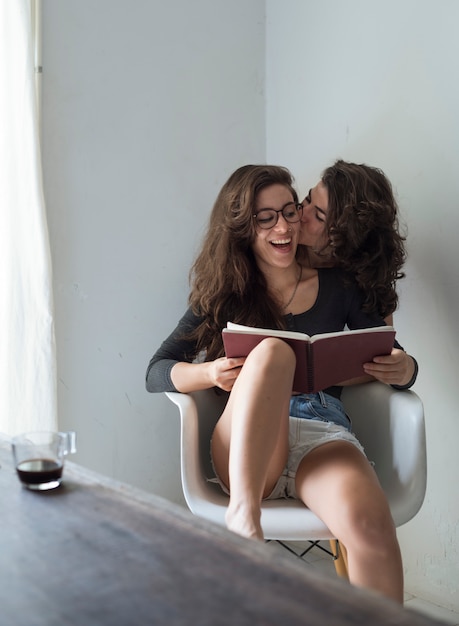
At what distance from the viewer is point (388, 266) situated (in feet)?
6.15

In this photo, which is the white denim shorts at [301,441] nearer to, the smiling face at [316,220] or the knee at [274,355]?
the knee at [274,355]

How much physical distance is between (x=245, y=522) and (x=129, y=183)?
1233 mm

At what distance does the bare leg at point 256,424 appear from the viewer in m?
1.29

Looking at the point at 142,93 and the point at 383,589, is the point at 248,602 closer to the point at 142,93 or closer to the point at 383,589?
the point at 383,589

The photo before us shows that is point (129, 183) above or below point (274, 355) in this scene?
above

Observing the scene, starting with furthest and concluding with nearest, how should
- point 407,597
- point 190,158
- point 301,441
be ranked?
point 190,158 < point 407,597 < point 301,441

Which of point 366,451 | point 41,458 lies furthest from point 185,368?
point 41,458

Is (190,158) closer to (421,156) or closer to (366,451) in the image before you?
(421,156)

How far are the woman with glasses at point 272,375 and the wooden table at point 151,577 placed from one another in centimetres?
43

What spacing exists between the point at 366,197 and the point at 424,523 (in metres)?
0.93

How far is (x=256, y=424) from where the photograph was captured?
1370 millimetres

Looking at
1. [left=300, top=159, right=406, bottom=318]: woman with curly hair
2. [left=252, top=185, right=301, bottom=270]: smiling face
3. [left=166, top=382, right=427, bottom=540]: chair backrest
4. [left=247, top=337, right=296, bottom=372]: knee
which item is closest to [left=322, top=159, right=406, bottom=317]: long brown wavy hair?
[left=300, top=159, right=406, bottom=318]: woman with curly hair

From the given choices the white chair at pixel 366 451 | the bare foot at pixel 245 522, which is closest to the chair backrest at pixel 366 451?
the white chair at pixel 366 451

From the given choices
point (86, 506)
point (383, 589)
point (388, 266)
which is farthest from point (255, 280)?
point (86, 506)
